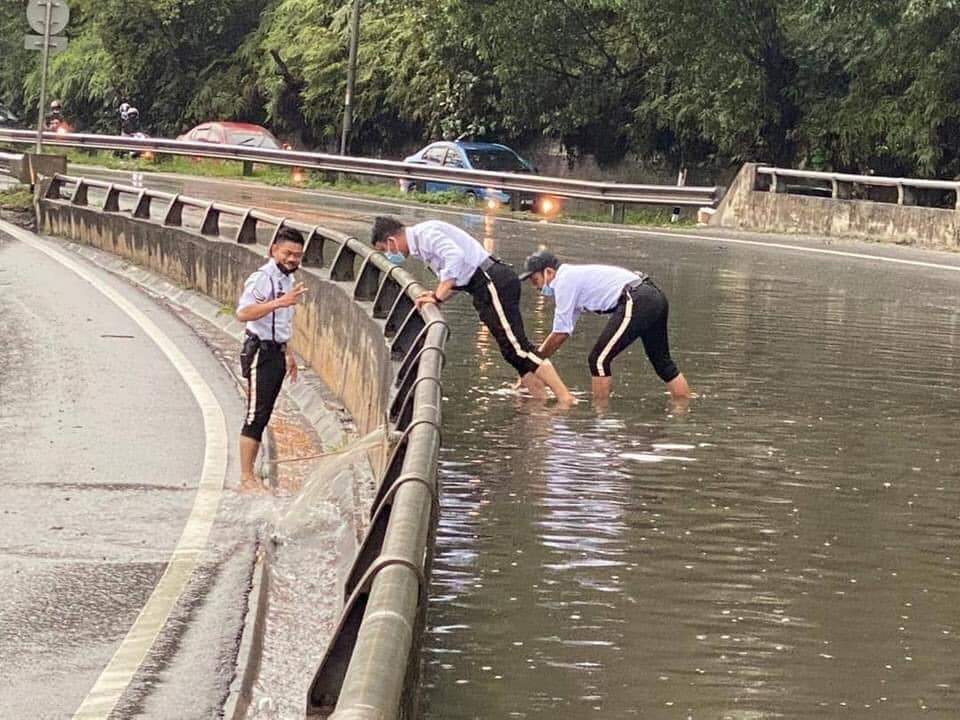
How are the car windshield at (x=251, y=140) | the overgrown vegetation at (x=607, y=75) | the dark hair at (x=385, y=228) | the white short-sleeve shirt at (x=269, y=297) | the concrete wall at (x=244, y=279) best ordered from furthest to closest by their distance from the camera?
1. the car windshield at (x=251, y=140)
2. the overgrown vegetation at (x=607, y=75)
3. the dark hair at (x=385, y=228)
4. the concrete wall at (x=244, y=279)
5. the white short-sleeve shirt at (x=269, y=297)

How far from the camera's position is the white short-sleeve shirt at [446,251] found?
1309 centimetres

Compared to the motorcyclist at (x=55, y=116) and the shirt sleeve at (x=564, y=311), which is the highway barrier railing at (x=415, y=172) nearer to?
the motorcyclist at (x=55, y=116)

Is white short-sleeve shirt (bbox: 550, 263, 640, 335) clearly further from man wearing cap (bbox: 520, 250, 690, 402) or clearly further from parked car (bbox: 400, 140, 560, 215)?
parked car (bbox: 400, 140, 560, 215)

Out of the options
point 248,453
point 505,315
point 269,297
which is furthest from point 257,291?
point 505,315

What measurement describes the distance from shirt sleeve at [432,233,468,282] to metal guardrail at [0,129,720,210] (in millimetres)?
22574

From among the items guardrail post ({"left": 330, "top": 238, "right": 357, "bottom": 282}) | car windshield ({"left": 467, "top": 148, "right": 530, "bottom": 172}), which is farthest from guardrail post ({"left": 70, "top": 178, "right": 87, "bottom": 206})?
car windshield ({"left": 467, "top": 148, "right": 530, "bottom": 172})

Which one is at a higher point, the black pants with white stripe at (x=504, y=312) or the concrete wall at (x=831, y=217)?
the concrete wall at (x=831, y=217)

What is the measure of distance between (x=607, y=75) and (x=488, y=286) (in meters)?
31.5

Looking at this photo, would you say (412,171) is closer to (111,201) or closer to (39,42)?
(39,42)

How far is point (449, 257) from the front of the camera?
13.1 m

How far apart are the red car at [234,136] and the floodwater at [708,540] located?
111 feet

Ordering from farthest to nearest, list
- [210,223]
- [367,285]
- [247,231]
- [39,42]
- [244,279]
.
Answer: [39,42] < [210,223] < [247,231] < [244,279] < [367,285]

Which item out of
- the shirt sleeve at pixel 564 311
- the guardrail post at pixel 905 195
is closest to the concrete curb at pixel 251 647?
the shirt sleeve at pixel 564 311

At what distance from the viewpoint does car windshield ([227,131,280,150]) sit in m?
49.1
